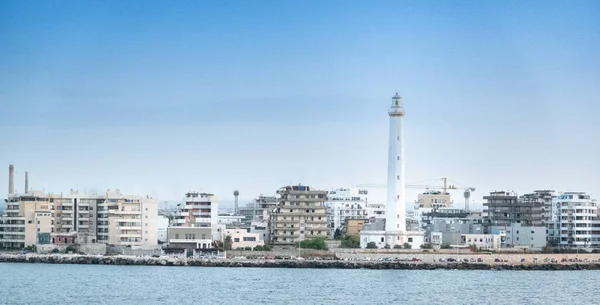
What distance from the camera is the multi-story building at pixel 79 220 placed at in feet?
225

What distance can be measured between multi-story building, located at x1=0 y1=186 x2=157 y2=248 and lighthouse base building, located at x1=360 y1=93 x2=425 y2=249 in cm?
1200

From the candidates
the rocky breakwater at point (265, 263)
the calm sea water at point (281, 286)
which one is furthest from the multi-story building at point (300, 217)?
the calm sea water at point (281, 286)

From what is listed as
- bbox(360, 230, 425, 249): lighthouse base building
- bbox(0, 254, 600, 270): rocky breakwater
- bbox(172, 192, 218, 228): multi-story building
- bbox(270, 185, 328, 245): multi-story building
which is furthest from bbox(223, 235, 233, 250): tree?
bbox(360, 230, 425, 249): lighthouse base building

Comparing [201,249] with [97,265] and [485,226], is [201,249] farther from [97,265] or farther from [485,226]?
[485,226]

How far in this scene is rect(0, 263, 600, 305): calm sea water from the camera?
147 ft

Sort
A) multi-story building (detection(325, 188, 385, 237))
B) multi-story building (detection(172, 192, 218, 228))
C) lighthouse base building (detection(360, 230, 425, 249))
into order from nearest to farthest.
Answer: lighthouse base building (detection(360, 230, 425, 249))
multi-story building (detection(172, 192, 218, 228))
multi-story building (detection(325, 188, 385, 237))

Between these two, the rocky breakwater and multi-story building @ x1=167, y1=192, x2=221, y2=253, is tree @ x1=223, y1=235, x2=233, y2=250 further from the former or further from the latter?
the rocky breakwater

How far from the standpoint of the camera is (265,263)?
62812mm

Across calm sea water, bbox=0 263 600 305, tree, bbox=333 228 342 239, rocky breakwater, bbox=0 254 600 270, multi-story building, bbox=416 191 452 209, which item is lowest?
calm sea water, bbox=0 263 600 305

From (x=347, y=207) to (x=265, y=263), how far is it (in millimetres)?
22595

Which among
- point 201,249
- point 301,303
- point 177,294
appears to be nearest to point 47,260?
point 201,249

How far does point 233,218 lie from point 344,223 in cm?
1106

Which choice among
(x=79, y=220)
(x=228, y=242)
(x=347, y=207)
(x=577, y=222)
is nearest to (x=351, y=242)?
(x=228, y=242)

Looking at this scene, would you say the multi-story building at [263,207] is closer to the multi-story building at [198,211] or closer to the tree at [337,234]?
the tree at [337,234]
